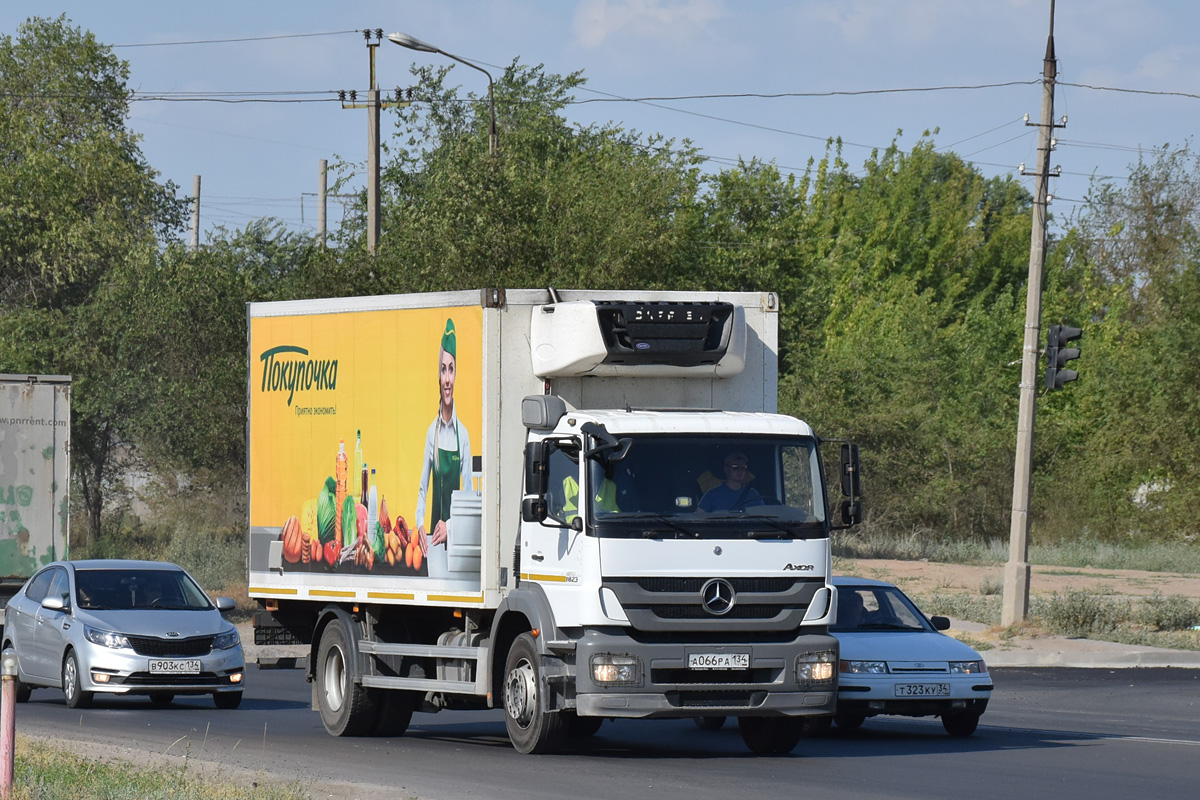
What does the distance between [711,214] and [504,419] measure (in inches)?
1341

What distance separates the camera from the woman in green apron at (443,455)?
1300 centimetres

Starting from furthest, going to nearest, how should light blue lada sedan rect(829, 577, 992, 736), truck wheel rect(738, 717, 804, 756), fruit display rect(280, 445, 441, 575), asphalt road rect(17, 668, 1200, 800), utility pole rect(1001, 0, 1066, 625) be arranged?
1. utility pole rect(1001, 0, 1066, 625)
2. light blue lada sedan rect(829, 577, 992, 736)
3. fruit display rect(280, 445, 441, 575)
4. truck wheel rect(738, 717, 804, 756)
5. asphalt road rect(17, 668, 1200, 800)

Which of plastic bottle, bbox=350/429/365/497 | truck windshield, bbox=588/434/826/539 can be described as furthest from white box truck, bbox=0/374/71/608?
truck windshield, bbox=588/434/826/539

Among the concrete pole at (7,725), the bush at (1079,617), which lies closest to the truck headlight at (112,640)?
the concrete pole at (7,725)

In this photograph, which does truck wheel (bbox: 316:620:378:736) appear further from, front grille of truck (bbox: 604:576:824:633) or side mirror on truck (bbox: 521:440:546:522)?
front grille of truck (bbox: 604:576:824:633)

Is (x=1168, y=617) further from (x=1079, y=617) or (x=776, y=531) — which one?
(x=776, y=531)

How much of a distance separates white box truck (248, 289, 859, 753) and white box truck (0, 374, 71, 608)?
788 cm

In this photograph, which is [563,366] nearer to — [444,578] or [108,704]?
[444,578]

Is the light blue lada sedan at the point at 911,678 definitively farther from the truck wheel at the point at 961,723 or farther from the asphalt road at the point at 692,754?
the asphalt road at the point at 692,754

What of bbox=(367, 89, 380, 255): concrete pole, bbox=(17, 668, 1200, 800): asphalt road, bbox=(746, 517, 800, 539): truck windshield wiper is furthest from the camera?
bbox=(367, 89, 380, 255): concrete pole

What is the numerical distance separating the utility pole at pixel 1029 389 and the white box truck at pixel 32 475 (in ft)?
43.1

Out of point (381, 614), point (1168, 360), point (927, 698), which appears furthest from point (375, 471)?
point (1168, 360)

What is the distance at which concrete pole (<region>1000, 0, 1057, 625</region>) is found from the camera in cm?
2478

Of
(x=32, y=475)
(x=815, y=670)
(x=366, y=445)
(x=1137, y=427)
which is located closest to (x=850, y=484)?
(x=815, y=670)
